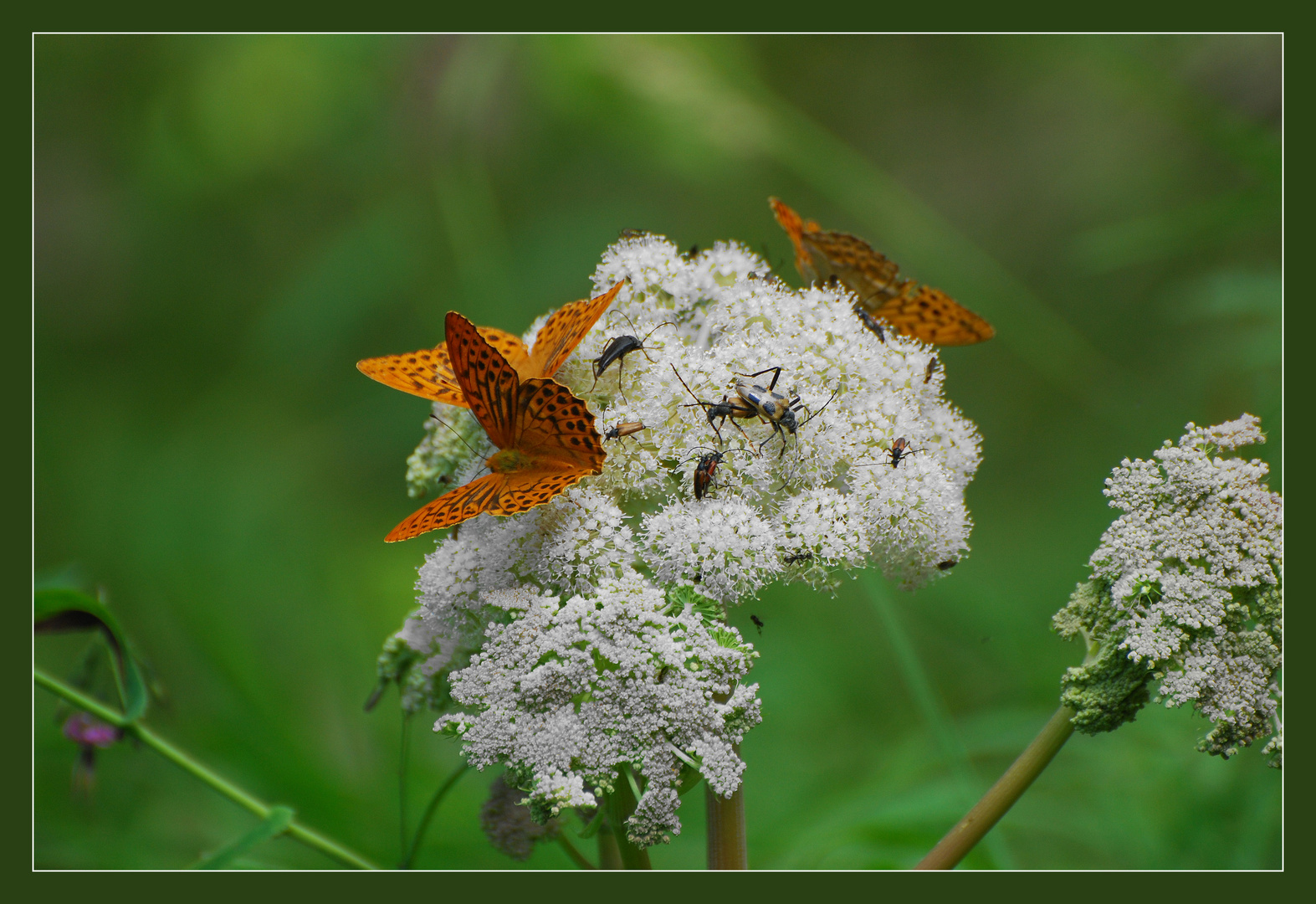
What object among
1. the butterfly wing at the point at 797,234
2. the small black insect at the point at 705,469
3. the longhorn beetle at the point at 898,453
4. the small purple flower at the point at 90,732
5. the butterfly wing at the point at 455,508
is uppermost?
the butterfly wing at the point at 797,234

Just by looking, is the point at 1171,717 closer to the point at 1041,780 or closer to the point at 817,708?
the point at 1041,780

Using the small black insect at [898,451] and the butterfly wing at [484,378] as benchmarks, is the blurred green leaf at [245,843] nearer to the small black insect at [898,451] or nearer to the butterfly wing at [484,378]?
the butterfly wing at [484,378]

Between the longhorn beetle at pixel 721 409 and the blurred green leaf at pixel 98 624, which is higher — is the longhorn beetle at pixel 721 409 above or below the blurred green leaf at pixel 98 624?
above

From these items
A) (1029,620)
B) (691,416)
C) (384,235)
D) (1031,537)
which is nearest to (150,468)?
(384,235)

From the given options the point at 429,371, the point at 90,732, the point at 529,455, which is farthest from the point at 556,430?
the point at 90,732

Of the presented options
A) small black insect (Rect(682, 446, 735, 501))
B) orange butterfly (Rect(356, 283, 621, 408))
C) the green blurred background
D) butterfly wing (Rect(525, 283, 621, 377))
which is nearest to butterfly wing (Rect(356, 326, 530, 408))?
orange butterfly (Rect(356, 283, 621, 408))

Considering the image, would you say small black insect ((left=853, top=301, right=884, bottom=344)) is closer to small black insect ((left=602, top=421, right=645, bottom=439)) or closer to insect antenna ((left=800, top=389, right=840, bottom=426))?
insect antenna ((left=800, top=389, right=840, bottom=426))

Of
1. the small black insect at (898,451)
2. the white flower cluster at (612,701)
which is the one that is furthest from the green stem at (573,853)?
the small black insect at (898,451)

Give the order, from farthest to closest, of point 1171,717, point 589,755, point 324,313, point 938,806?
point 324,313 < point 1171,717 < point 938,806 < point 589,755
